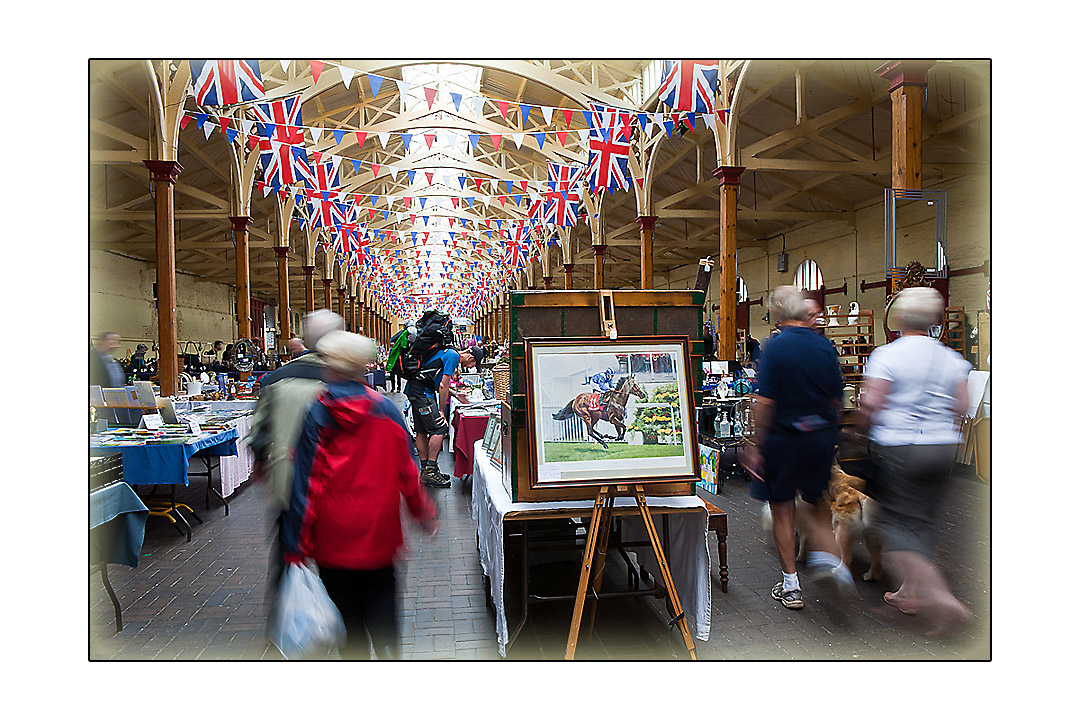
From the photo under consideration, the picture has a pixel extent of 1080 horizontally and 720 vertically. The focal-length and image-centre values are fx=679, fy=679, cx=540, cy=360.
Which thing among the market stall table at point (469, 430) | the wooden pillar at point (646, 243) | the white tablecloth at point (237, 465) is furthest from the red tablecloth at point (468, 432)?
the wooden pillar at point (646, 243)

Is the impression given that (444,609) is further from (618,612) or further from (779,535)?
(779,535)

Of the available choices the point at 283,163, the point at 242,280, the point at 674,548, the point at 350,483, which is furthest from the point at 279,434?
the point at 242,280

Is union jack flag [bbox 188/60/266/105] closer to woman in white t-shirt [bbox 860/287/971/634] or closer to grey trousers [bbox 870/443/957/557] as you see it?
woman in white t-shirt [bbox 860/287/971/634]

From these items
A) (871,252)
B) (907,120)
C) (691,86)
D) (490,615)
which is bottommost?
(490,615)

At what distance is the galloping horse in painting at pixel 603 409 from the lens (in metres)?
3.20

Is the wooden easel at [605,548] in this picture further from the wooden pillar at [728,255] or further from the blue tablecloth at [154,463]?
the wooden pillar at [728,255]

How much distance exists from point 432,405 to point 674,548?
3.89 meters

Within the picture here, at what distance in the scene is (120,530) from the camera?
13.0ft

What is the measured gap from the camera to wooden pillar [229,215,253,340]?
14.1 metres

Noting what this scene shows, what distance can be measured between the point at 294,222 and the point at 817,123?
63.5ft

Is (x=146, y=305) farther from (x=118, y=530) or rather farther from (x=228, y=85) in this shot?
(x=118, y=530)

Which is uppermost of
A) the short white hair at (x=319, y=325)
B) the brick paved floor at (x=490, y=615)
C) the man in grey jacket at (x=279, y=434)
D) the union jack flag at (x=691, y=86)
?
the union jack flag at (x=691, y=86)

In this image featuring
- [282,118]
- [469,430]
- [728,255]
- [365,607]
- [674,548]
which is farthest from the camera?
[728,255]

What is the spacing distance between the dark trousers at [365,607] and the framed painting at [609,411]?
0.80 metres
